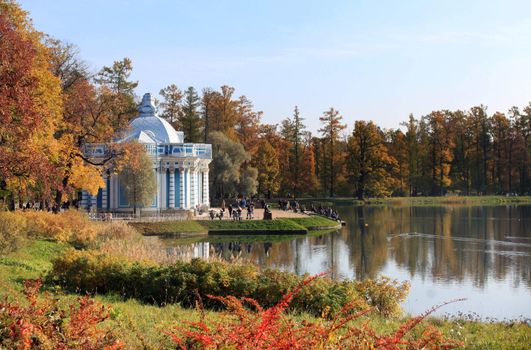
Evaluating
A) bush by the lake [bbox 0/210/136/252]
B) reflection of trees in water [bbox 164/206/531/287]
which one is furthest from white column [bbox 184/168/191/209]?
bush by the lake [bbox 0/210/136/252]

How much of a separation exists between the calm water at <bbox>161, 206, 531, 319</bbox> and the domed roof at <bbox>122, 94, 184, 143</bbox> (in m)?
13.0

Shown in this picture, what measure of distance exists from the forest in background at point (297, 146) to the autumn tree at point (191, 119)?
101 millimetres

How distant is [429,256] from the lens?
26766 millimetres

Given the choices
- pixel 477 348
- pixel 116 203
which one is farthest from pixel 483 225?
pixel 477 348

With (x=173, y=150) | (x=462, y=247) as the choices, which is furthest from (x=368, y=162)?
(x=462, y=247)

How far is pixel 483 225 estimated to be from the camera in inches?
1633

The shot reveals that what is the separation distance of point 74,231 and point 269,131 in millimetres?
51826

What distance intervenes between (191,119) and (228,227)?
27.2 meters

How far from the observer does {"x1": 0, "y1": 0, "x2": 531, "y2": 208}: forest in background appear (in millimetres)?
30594

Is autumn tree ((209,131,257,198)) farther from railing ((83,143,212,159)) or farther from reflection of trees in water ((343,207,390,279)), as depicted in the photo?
reflection of trees in water ((343,207,390,279))

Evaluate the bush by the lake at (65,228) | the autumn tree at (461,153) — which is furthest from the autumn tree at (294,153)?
the bush by the lake at (65,228)

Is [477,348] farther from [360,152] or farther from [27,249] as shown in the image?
[360,152]

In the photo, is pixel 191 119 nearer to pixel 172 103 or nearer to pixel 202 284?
pixel 172 103

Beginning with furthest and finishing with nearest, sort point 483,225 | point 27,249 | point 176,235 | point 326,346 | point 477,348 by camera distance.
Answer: point 483,225 < point 176,235 < point 27,249 < point 477,348 < point 326,346
